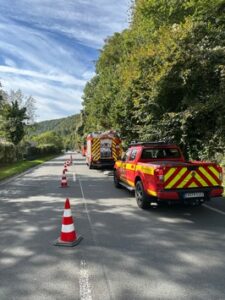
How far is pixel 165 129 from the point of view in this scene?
16375mm

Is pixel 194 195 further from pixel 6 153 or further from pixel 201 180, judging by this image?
pixel 6 153

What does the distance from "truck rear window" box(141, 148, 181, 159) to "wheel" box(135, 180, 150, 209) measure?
1.54m

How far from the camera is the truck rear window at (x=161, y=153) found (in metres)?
11.1

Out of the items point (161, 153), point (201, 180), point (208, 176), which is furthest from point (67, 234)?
point (161, 153)

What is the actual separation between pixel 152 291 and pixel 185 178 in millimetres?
4545

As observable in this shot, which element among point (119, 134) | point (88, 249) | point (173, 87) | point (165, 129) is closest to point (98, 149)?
point (119, 134)

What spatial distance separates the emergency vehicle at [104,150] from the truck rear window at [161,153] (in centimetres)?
1387

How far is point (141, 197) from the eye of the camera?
9445 mm

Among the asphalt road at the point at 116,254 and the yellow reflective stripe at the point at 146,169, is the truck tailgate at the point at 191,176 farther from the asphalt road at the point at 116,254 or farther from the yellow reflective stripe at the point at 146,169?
the asphalt road at the point at 116,254

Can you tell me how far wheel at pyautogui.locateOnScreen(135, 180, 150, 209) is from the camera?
9.15 m

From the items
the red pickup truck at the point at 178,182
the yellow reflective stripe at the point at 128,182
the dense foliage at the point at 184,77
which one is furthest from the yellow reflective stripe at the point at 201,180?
the dense foliage at the point at 184,77

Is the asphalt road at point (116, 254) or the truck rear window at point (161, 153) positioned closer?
the asphalt road at point (116, 254)

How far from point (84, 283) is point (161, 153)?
7.48 metres

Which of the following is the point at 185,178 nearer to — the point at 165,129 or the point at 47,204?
the point at 47,204
